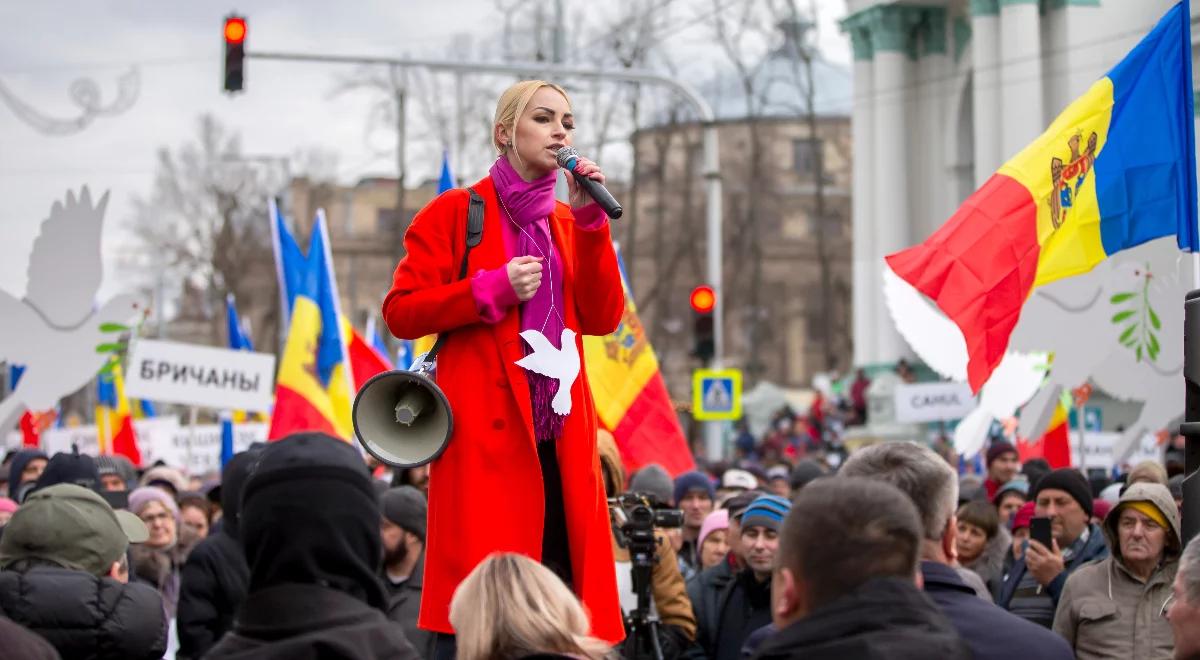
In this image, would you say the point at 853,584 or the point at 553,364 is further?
the point at 553,364

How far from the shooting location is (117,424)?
20.8m

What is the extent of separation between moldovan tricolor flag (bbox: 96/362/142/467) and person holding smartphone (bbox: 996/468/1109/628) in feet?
36.2

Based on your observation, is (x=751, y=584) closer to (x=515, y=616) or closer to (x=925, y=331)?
(x=925, y=331)

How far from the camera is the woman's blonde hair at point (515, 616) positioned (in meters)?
4.27

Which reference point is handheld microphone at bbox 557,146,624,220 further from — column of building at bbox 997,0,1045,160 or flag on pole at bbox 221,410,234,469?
column of building at bbox 997,0,1045,160

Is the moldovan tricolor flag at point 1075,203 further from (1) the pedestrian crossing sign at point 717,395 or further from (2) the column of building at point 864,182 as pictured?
(2) the column of building at point 864,182

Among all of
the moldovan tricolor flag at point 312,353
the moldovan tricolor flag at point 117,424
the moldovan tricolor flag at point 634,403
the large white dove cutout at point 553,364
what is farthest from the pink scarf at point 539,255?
the moldovan tricolor flag at point 117,424

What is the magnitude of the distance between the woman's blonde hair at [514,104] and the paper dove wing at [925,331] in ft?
17.2

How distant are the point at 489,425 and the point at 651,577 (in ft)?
A: 9.36

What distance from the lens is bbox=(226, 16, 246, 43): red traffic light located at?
65.1 ft

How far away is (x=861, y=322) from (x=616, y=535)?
28539 mm

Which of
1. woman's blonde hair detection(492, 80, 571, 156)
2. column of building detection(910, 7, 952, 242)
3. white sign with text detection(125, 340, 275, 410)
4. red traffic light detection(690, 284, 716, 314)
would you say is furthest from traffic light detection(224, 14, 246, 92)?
column of building detection(910, 7, 952, 242)

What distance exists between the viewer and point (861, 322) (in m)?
36.5

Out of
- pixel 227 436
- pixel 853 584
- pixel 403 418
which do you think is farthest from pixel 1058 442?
pixel 853 584
